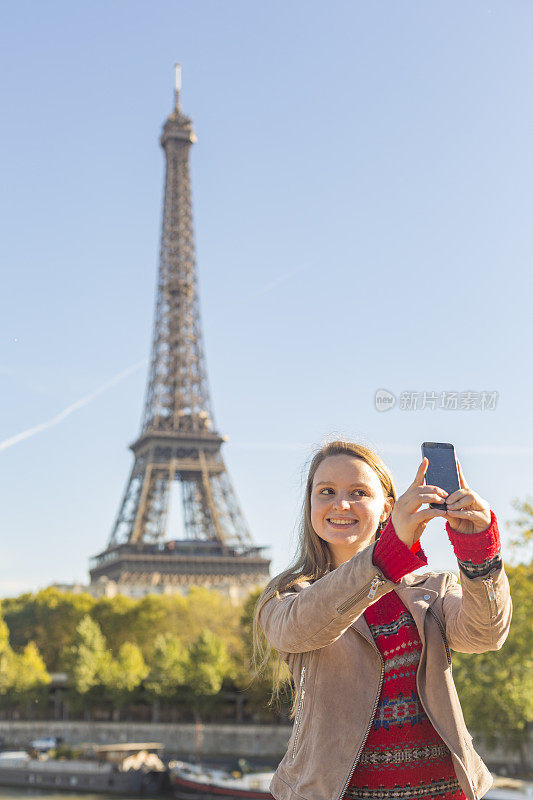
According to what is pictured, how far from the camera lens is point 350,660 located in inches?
95.9

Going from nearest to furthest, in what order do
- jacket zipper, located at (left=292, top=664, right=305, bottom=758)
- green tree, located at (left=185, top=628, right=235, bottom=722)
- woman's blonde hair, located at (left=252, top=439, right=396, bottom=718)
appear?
jacket zipper, located at (left=292, top=664, right=305, bottom=758), woman's blonde hair, located at (left=252, top=439, right=396, bottom=718), green tree, located at (left=185, top=628, right=235, bottom=722)

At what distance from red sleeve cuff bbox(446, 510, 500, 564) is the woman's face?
0.42 m

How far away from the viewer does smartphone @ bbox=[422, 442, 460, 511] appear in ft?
7.06

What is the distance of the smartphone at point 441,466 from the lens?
2.15m

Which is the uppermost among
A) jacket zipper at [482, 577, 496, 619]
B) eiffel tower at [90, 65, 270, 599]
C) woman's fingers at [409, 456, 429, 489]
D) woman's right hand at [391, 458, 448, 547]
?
eiffel tower at [90, 65, 270, 599]

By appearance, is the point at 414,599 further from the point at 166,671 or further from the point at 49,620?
the point at 49,620

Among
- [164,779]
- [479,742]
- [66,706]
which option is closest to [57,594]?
[66,706]

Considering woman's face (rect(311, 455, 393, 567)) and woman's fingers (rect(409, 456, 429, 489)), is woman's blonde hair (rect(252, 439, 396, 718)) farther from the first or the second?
woman's fingers (rect(409, 456, 429, 489))

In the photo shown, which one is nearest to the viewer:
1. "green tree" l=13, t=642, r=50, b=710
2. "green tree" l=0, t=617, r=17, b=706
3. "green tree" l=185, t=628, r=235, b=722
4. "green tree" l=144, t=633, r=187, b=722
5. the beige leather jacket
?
the beige leather jacket

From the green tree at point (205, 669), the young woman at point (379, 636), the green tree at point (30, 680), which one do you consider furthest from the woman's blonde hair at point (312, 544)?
the green tree at point (30, 680)

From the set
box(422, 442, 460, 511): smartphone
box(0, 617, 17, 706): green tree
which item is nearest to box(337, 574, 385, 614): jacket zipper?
box(422, 442, 460, 511): smartphone

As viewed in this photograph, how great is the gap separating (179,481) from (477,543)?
57131 mm

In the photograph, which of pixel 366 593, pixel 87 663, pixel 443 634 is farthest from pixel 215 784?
pixel 366 593

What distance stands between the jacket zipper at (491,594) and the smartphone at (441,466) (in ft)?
0.92
